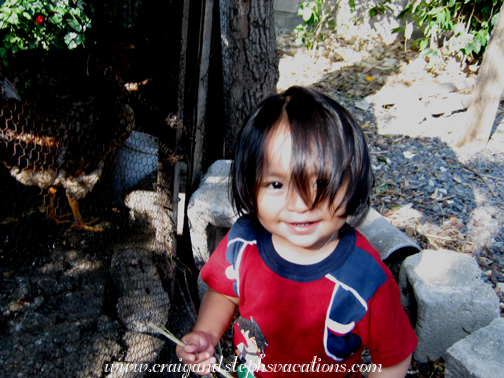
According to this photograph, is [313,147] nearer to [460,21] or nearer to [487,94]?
[487,94]

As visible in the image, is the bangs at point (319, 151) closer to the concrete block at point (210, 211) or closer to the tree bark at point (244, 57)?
the concrete block at point (210, 211)

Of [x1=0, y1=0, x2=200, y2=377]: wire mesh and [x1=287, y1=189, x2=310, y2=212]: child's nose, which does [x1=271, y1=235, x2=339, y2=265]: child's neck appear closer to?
[x1=287, y1=189, x2=310, y2=212]: child's nose

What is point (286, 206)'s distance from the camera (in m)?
0.90

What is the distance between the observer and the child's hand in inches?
39.7

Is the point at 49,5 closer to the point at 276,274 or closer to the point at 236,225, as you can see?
the point at 236,225

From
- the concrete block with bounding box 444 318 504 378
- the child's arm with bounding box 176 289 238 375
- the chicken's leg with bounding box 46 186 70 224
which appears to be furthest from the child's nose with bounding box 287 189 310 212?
the chicken's leg with bounding box 46 186 70 224

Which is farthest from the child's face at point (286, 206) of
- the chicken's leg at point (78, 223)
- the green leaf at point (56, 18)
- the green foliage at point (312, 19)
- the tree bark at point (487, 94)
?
the green foliage at point (312, 19)

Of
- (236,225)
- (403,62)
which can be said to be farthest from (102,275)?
(403,62)

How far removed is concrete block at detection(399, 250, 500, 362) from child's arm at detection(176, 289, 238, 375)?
0.91m

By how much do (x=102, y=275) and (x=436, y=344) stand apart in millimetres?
1943

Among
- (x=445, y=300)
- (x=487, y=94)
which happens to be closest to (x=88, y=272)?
(x=445, y=300)

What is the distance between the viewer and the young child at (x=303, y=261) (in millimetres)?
869

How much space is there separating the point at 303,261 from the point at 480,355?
0.88m

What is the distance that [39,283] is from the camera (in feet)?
7.47
